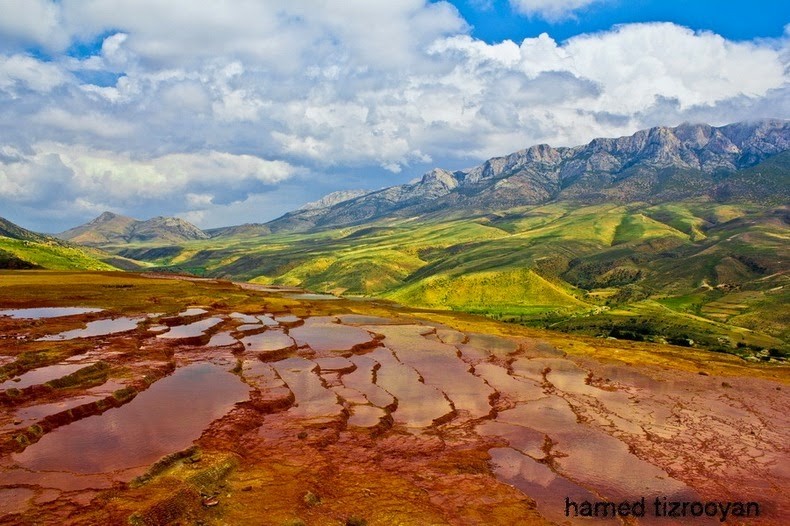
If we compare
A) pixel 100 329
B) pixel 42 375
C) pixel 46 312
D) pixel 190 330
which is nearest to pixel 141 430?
pixel 42 375

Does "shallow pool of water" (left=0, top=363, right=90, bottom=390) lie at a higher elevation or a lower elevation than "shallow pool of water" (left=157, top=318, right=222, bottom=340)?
lower

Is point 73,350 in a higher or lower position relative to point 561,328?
higher

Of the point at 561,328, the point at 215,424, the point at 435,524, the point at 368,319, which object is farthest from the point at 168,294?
the point at 561,328

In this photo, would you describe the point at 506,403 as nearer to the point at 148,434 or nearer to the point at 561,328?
the point at 148,434

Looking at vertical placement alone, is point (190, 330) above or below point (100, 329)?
below

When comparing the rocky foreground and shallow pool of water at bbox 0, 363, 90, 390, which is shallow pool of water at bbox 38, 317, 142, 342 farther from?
shallow pool of water at bbox 0, 363, 90, 390

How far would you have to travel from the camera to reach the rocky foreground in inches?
1054

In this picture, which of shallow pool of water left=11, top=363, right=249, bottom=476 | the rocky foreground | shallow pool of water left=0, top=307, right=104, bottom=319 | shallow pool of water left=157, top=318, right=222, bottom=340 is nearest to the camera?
the rocky foreground

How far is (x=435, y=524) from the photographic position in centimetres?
2564

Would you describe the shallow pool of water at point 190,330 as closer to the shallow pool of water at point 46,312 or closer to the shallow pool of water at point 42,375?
the shallow pool of water at point 42,375

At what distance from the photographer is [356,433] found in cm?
3734

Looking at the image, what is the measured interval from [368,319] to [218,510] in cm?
8125

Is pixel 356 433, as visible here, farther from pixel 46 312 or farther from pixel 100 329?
pixel 46 312

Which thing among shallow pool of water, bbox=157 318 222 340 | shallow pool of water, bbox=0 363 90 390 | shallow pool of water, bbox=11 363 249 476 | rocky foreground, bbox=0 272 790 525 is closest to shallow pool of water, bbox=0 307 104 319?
rocky foreground, bbox=0 272 790 525
